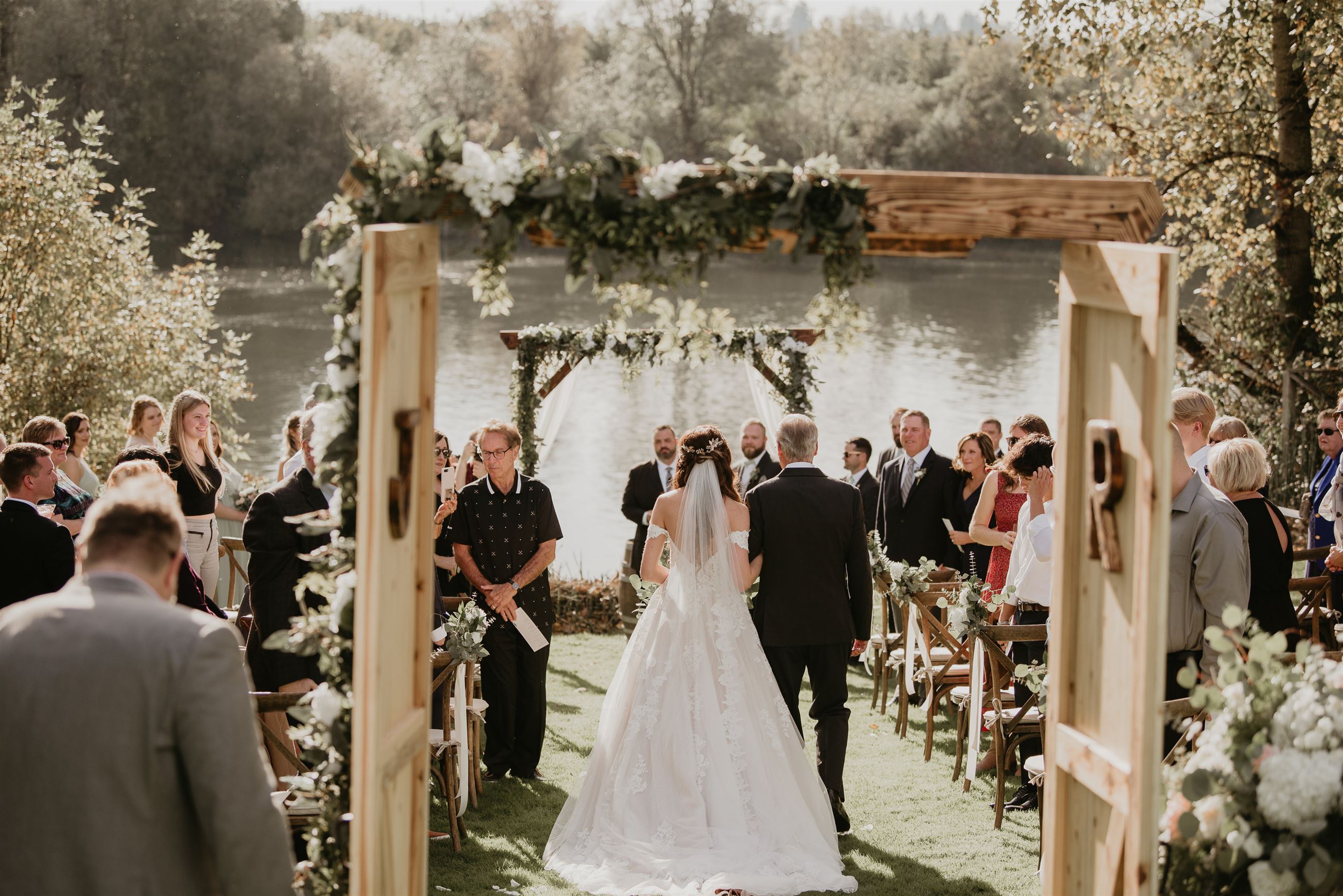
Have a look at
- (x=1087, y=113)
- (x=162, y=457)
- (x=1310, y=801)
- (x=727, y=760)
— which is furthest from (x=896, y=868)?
(x=1087, y=113)

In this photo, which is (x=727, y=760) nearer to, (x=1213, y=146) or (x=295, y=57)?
(x=1213, y=146)

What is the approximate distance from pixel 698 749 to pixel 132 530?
3.38m

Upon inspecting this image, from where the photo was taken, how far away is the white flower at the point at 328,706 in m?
3.37

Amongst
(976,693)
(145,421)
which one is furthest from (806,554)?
(145,421)

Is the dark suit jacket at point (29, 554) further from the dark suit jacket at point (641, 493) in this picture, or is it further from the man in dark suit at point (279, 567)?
the dark suit jacket at point (641, 493)

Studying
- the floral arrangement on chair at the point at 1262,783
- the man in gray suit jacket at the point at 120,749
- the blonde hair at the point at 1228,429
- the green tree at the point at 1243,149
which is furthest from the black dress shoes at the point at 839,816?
the green tree at the point at 1243,149

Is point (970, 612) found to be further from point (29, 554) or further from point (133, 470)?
point (29, 554)

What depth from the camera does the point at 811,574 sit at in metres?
5.70

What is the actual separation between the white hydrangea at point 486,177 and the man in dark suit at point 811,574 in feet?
8.54

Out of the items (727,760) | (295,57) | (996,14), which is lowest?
(727,760)

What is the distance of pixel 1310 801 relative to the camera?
3.14m

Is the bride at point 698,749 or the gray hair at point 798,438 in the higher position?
the gray hair at point 798,438

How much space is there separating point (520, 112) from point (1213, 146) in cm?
3493

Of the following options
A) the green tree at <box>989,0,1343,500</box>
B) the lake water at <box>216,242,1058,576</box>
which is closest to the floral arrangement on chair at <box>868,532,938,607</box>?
Answer: the green tree at <box>989,0,1343,500</box>
